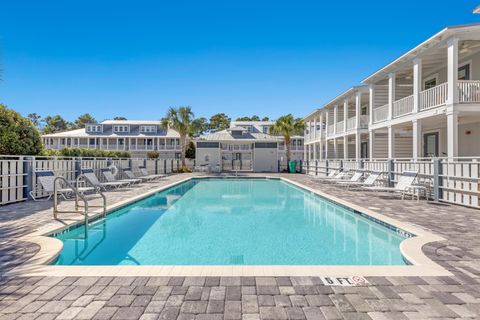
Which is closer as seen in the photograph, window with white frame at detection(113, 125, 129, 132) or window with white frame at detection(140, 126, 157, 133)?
window with white frame at detection(113, 125, 129, 132)

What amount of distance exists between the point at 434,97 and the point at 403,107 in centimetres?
240

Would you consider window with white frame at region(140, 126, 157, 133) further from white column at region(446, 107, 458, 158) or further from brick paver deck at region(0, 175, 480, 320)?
brick paver deck at region(0, 175, 480, 320)

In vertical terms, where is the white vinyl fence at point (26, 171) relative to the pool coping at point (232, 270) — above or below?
above

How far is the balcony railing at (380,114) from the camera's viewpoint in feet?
50.1

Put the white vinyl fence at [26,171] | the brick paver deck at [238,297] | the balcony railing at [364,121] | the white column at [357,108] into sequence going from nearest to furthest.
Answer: the brick paver deck at [238,297] < the white vinyl fence at [26,171] < the white column at [357,108] < the balcony railing at [364,121]

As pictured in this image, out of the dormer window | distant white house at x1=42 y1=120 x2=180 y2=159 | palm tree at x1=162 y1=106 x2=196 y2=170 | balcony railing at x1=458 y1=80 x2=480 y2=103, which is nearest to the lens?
balcony railing at x1=458 y1=80 x2=480 y2=103

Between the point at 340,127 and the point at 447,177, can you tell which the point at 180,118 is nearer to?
the point at 340,127

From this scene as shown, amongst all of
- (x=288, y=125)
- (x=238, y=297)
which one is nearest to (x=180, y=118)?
(x=288, y=125)

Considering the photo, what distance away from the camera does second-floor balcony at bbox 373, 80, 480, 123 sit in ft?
33.5

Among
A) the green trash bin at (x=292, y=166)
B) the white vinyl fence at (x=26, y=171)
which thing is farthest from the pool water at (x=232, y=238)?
the green trash bin at (x=292, y=166)

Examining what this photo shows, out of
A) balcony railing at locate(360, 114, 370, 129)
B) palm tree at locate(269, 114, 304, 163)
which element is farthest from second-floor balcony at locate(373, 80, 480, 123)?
palm tree at locate(269, 114, 304, 163)

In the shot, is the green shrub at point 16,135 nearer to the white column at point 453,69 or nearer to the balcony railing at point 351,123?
the white column at point 453,69

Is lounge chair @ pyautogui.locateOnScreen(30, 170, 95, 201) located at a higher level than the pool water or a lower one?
higher

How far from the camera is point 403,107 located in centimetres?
1365
